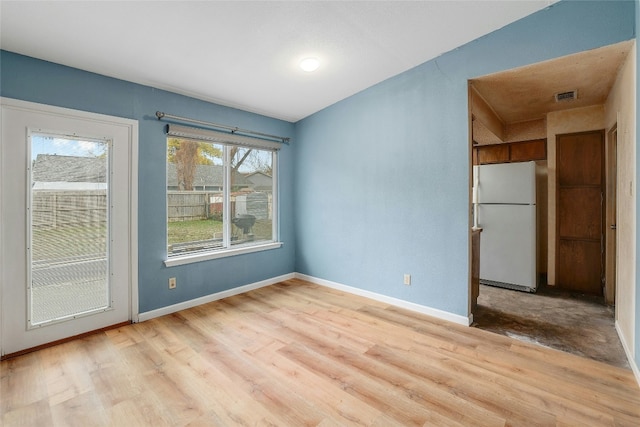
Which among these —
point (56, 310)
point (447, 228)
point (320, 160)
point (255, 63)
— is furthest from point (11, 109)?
point (447, 228)

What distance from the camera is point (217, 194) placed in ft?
12.0

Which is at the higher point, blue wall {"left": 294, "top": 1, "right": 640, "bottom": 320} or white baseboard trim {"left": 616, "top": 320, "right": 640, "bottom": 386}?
blue wall {"left": 294, "top": 1, "right": 640, "bottom": 320}

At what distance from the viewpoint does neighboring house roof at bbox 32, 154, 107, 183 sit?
2.40 meters

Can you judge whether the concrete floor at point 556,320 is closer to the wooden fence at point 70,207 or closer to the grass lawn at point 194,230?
the grass lawn at point 194,230

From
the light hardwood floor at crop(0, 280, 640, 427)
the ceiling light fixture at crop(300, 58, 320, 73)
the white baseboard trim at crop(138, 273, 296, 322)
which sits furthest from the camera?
the white baseboard trim at crop(138, 273, 296, 322)

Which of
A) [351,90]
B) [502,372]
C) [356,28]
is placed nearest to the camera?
[502,372]

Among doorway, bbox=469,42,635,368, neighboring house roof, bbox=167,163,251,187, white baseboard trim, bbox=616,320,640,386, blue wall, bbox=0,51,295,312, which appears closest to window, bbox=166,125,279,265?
neighboring house roof, bbox=167,163,251,187

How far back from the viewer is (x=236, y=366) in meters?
2.12

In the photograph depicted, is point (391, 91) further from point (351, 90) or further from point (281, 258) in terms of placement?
point (281, 258)

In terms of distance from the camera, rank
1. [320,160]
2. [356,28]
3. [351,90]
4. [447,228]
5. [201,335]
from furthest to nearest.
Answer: [320,160] < [351,90] < [447,228] < [201,335] < [356,28]

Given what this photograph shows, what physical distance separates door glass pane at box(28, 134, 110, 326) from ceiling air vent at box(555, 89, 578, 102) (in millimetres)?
4806

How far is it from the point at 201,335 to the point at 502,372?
247 centimetres

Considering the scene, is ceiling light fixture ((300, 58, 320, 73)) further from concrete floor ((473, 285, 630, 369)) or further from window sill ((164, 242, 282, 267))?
concrete floor ((473, 285, 630, 369))

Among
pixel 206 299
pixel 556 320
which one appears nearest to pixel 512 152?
pixel 556 320
